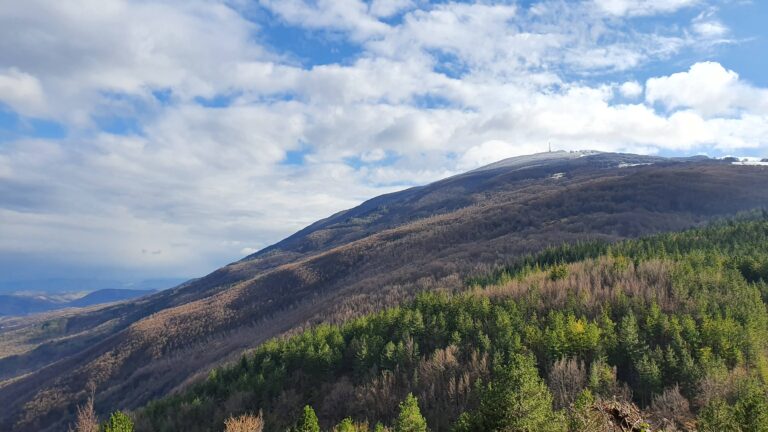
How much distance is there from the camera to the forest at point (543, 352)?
179 ft

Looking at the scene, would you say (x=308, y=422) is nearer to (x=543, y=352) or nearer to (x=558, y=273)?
(x=543, y=352)

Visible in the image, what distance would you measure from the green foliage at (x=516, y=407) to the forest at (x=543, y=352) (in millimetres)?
15722

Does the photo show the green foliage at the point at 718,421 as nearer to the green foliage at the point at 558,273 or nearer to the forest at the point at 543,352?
the forest at the point at 543,352

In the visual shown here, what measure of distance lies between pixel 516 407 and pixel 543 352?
48911mm

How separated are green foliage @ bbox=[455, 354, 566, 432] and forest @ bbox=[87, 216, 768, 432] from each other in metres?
15.7

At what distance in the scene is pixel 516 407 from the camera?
22.1 meters

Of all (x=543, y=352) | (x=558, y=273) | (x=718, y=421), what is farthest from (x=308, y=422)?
(x=558, y=273)

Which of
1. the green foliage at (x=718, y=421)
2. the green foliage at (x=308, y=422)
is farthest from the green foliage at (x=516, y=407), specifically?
the green foliage at (x=308, y=422)

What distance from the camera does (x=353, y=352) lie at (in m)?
89.4

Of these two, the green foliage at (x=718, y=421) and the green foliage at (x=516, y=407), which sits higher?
the green foliage at (x=516, y=407)

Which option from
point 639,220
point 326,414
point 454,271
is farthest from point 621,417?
point 639,220

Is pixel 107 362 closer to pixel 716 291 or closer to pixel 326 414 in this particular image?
pixel 326 414

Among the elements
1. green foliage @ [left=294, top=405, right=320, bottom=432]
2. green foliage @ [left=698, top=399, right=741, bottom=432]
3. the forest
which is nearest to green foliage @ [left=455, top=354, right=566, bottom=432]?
green foliage @ [left=698, top=399, right=741, bottom=432]

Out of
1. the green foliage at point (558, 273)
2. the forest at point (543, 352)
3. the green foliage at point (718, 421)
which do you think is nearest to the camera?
the green foliage at point (718, 421)
